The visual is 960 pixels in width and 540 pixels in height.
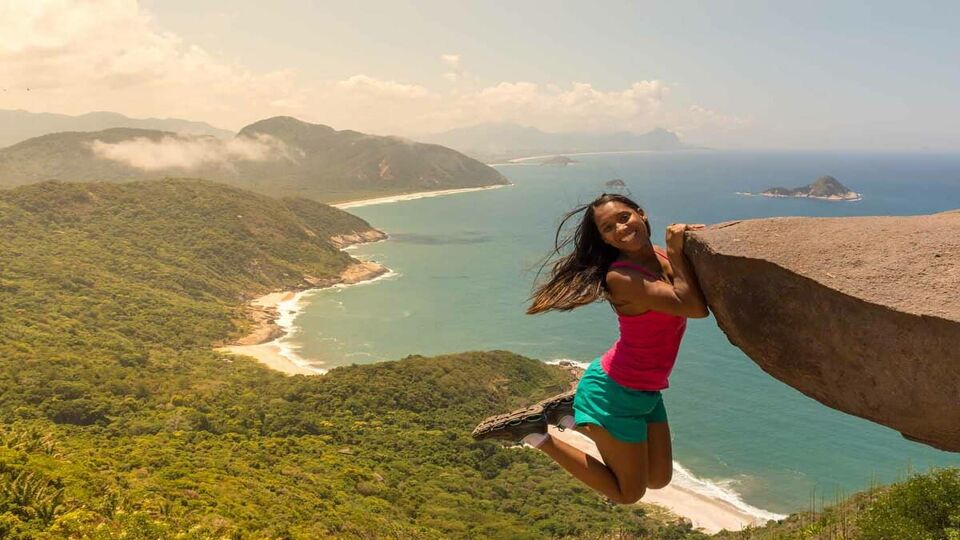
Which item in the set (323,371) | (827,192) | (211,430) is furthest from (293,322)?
(827,192)

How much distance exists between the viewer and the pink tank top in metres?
3.99

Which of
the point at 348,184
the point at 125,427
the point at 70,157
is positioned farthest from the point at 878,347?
the point at 70,157

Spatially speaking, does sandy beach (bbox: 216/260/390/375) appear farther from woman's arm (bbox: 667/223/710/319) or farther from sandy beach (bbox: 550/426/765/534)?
woman's arm (bbox: 667/223/710/319)

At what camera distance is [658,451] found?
4.54 metres

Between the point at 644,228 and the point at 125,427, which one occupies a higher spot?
the point at 644,228

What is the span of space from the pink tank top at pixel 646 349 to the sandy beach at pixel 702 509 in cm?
2564

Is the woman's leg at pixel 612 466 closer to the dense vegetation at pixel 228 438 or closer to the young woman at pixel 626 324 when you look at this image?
the young woman at pixel 626 324

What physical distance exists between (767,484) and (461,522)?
2203 cm

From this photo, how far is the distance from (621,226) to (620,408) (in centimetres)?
135

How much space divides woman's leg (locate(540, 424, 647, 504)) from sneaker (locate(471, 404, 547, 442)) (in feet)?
1.35

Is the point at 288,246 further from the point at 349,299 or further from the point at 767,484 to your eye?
the point at 767,484

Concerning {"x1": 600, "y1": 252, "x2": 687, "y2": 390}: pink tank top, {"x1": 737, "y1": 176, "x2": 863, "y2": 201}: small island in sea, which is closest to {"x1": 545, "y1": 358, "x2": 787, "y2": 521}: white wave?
{"x1": 600, "y1": 252, "x2": 687, "y2": 390}: pink tank top

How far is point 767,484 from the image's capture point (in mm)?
35625

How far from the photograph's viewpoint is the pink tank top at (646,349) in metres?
3.99
